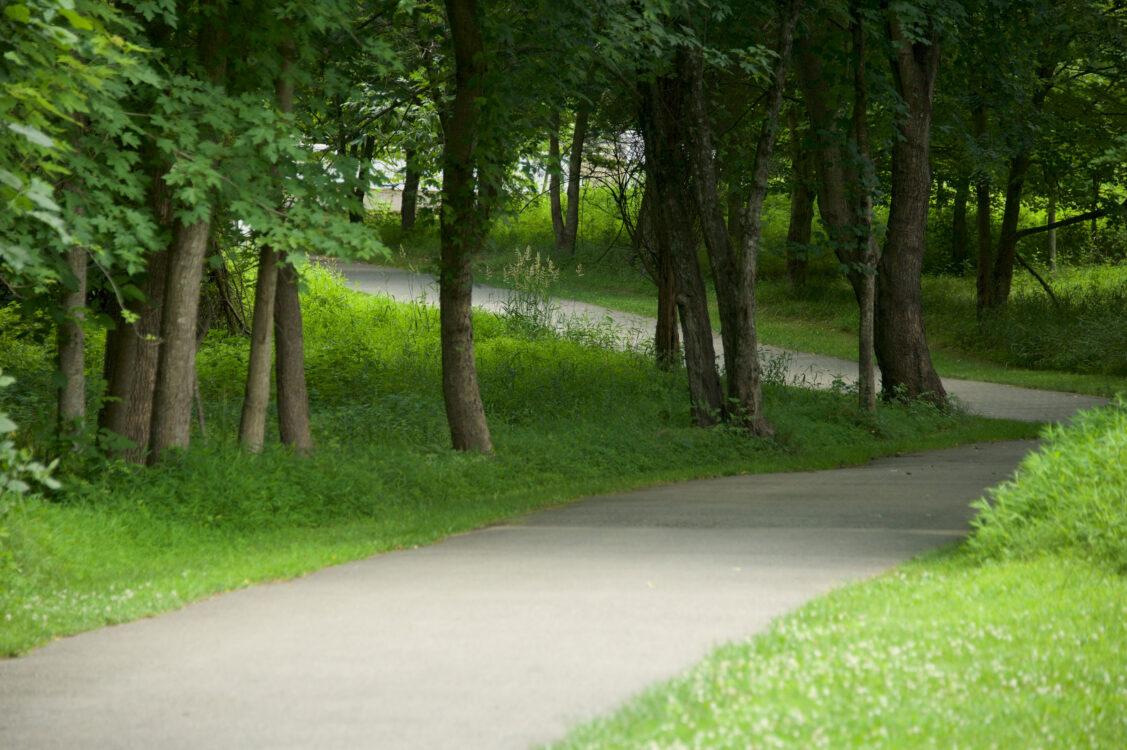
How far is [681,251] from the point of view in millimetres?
15977

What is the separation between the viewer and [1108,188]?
3806 centimetres

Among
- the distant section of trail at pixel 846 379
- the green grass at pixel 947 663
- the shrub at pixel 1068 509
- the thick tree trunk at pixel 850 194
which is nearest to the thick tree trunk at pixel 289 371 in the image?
the distant section of trail at pixel 846 379

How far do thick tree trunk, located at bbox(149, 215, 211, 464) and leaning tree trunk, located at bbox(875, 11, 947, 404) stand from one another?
523 inches

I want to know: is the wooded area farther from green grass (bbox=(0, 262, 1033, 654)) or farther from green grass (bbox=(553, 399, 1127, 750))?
green grass (bbox=(553, 399, 1127, 750))

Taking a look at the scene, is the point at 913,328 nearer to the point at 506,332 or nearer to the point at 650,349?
the point at 650,349

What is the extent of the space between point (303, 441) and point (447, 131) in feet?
13.4

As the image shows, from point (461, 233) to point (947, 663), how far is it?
877cm

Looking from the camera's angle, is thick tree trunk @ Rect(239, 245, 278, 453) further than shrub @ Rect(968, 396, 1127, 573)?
Yes

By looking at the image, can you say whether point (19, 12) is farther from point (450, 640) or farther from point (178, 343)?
point (178, 343)

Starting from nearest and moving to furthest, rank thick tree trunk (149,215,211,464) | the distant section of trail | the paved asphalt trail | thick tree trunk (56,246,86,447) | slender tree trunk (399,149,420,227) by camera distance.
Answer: the paved asphalt trail, thick tree trunk (56,246,86,447), thick tree trunk (149,215,211,464), slender tree trunk (399,149,420,227), the distant section of trail

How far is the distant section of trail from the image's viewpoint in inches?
809

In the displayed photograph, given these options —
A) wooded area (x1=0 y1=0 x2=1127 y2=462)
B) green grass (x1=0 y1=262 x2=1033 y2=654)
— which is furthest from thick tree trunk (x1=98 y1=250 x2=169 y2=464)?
green grass (x1=0 y1=262 x2=1033 y2=654)

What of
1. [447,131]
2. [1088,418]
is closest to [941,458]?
[1088,418]

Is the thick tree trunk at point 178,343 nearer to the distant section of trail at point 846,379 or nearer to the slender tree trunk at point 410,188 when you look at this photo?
the slender tree trunk at point 410,188
